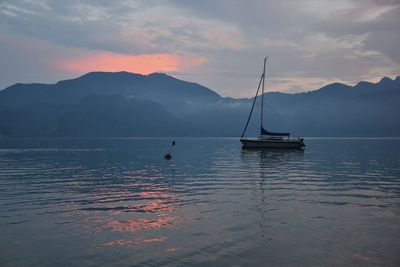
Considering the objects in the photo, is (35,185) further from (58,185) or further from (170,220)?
(170,220)

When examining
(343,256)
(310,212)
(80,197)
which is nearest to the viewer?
(343,256)

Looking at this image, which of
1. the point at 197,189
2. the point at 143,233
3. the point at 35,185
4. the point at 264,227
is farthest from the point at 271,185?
the point at 35,185

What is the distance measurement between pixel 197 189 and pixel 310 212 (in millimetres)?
12741

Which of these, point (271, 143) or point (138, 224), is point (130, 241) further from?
point (271, 143)

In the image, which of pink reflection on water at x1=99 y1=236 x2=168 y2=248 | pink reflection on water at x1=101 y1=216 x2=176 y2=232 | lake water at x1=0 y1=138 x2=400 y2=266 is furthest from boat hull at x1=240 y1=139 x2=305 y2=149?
pink reflection on water at x1=99 y1=236 x2=168 y2=248

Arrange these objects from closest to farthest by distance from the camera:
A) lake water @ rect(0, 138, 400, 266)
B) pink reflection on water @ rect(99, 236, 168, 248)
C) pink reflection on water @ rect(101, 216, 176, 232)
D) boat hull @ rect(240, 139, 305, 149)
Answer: lake water @ rect(0, 138, 400, 266), pink reflection on water @ rect(99, 236, 168, 248), pink reflection on water @ rect(101, 216, 176, 232), boat hull @ rect(240, 139, 305, 149)

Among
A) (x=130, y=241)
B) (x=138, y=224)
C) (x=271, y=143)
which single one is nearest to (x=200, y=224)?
(x=138, y=224)

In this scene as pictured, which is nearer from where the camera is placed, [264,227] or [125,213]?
[264,227]

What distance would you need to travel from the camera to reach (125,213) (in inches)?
909

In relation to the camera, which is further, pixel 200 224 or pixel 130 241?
pixel 200 224

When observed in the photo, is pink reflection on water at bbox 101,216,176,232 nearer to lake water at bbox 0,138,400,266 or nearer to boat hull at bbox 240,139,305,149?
lake water at bbox 0,138,400,266

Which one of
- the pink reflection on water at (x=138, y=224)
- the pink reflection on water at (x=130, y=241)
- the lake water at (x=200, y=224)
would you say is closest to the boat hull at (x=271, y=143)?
the lake water at (x=200, y=224)

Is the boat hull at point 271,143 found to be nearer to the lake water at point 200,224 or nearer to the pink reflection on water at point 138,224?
the lake water at point 200,224

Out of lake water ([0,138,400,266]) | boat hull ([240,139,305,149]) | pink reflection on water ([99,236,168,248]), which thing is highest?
boat hull ([240,139,305,149])
